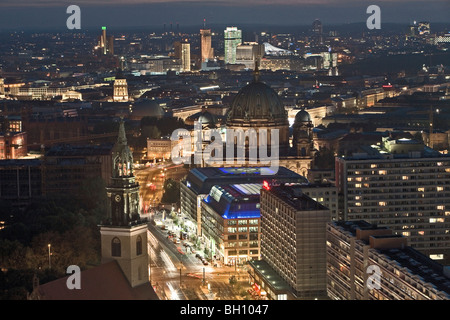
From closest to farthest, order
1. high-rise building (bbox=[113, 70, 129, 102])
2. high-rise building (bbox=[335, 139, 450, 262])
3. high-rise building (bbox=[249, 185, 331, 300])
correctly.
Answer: high-rise building (bbox=[249, 185, 331, 300]) → high-rise building (bbox=[335, 139, 450, 262]) → high-rise building (bbox=[113, 70, 129, 102])

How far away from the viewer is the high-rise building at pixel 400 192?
67.3 m

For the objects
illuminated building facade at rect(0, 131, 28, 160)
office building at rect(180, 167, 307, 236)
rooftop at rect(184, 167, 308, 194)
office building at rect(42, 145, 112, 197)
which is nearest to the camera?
office building at rect(180, 167, 307, 236)

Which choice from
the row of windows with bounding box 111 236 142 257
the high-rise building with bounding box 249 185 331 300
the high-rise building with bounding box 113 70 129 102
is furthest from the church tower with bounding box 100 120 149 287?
the high-rise building with bounding box 113 70 129 102

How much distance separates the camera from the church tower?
38.8 metres

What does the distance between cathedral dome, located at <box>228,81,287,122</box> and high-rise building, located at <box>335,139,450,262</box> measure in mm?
26149

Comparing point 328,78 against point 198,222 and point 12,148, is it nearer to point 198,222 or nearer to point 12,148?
point 12,148

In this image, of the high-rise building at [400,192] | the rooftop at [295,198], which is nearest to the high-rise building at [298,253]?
the rooftop at [295,198]

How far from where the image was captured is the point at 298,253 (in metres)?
54.8

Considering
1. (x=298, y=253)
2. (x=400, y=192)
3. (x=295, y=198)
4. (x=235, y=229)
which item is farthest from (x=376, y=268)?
(x=400, y=192)

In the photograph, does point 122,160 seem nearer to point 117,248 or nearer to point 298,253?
point 117,248

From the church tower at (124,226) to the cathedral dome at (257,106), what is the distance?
55.2 m

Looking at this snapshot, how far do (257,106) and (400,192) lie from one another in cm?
2800

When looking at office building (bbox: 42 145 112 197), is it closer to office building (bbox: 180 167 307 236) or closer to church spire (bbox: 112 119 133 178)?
office building (bbox: 180 167 307 236)

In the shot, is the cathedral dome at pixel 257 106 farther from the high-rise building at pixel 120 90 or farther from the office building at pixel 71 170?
the high-rise building at pixel 120 90
